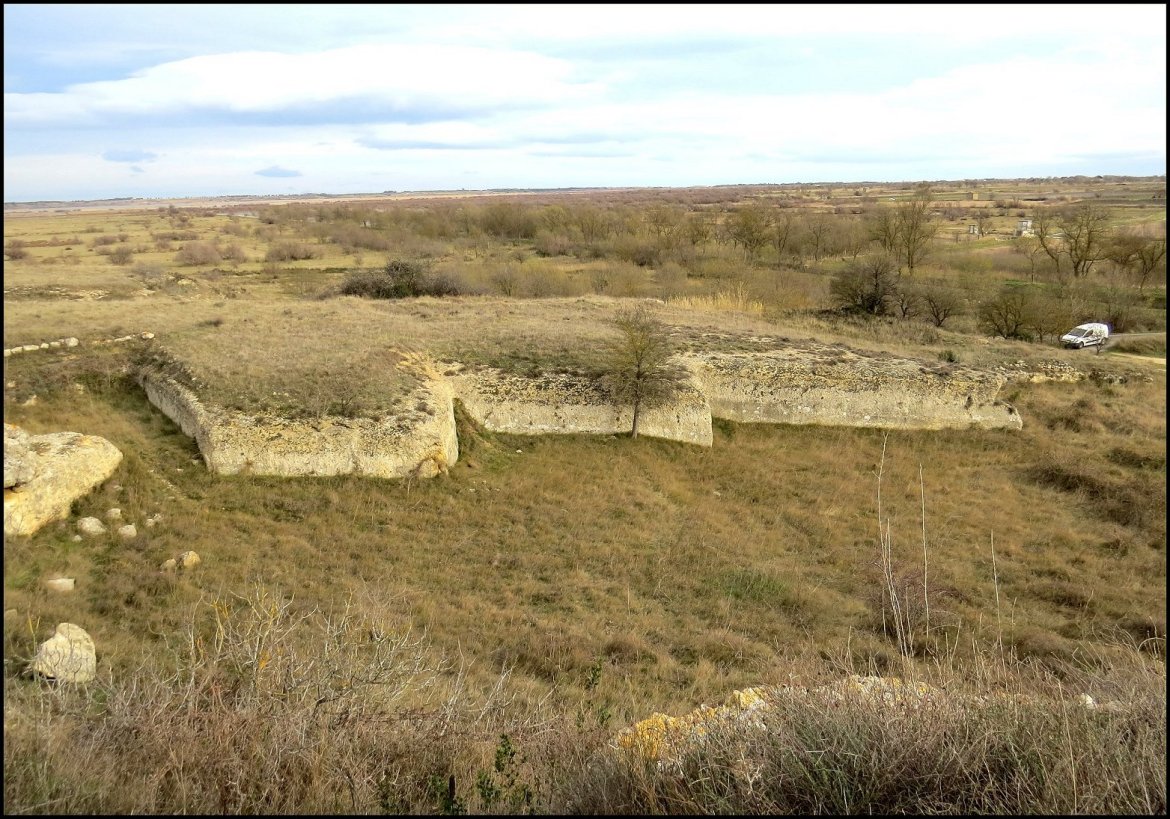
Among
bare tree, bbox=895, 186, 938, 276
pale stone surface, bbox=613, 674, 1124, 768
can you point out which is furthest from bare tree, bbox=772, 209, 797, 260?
pale stone surface, bbox=613, 674, 1124, 768

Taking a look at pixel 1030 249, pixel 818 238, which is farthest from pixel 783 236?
pixel 1030 249

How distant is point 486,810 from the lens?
4.00m

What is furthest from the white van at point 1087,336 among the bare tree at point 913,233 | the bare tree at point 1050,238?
the bare tree at point 913,233

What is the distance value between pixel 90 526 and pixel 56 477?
1.05 meters

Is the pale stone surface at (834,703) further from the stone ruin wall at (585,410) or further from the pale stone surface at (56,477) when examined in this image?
the stone ruin wall at (585,410)

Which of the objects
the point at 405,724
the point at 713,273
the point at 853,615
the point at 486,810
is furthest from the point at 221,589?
the point at 713,273

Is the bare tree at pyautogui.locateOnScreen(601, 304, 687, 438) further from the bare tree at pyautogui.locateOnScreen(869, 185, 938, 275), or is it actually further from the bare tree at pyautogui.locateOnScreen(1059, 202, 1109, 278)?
the bare tree at pyautogui.locateOnScreen(1059, 202, 1109, 278)

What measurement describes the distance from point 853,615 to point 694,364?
33.6 feet

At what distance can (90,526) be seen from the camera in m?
10.4

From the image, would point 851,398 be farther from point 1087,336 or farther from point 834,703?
point 1087,336

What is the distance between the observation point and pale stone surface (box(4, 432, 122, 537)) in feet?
32.8

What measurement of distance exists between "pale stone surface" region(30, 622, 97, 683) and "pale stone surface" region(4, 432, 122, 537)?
12.5ft

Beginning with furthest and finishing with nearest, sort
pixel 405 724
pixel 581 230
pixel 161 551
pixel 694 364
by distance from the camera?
pixel 581 230, pixel 694 364, pixel 161 551, pixel 405 724

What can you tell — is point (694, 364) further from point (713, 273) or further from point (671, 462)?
point (713, 273)
